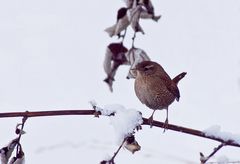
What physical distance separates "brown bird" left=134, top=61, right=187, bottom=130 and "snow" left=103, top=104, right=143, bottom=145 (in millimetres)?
1206

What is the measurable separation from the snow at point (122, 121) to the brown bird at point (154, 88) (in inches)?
47.5

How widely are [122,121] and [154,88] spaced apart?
1.32m

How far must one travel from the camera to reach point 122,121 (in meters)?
1.36

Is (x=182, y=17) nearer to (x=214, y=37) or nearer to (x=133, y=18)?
(x=214, y=37)

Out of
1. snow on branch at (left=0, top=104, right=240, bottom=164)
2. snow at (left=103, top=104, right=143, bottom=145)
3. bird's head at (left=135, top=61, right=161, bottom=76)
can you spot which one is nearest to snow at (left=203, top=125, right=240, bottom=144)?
snow on branch at (left=0, top=104, right=240, bottom=164)

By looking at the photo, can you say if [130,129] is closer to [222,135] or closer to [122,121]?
[122,121]

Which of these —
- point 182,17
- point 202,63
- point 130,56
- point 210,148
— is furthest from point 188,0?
point 130,56

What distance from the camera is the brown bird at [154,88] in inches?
104

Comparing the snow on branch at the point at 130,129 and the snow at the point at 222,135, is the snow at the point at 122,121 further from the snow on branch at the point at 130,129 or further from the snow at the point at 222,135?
the snow at the point at 222,135

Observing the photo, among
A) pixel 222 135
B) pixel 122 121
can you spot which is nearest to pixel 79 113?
pixel 122 121

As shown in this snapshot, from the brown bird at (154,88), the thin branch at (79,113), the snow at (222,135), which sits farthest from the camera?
the brown bird at (154,88)

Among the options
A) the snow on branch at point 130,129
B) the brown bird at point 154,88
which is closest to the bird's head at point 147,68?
the brown bird at point 154,88

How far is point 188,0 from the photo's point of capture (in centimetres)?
779

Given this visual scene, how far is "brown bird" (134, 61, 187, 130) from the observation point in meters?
2.63
